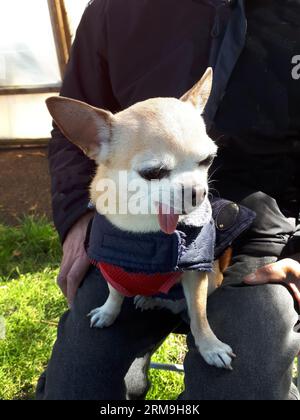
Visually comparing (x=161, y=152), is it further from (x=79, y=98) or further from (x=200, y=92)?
(x=79, y=98)

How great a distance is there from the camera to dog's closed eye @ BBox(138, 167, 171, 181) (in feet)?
3.95

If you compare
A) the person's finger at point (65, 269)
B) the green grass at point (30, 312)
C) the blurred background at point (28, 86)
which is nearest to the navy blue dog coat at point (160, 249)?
the person's finger at point (65, 269)

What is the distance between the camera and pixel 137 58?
5.43ft

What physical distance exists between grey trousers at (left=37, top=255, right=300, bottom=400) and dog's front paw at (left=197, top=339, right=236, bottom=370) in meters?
0.02

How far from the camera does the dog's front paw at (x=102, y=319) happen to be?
1.49 m

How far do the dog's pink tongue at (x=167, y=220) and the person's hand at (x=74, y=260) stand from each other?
0.42 meters

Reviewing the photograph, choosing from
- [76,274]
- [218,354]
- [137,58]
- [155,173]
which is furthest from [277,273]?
[137,58]

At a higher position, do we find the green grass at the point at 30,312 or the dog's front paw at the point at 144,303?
the dog's front paw at the point at 144,303

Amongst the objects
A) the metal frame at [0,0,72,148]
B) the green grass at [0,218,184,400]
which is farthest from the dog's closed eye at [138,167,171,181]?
the metal frame at [0,0,72,148]

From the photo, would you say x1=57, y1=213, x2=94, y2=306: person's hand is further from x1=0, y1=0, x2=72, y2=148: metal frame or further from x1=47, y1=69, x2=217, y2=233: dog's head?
x1=0, y1=0, x2=72, y2=148: metal frame

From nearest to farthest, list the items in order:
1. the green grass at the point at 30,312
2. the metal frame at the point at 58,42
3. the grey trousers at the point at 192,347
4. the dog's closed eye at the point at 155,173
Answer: the dog's closed eye at the point at 155,173 < the grey trousers at the point at 192,347 < the green grass at the point at 30,312 < the metal frame at the point at 58,42

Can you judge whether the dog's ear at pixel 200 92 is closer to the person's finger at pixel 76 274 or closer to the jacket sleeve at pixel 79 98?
the jacket sleeve at pixel 79 98
